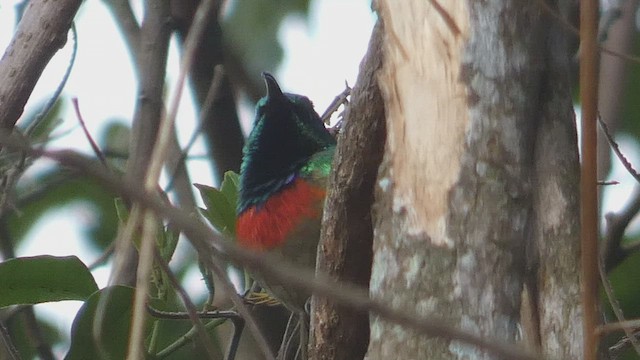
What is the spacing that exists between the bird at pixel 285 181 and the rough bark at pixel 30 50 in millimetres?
647

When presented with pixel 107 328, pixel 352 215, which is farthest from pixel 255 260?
pixel 107 328

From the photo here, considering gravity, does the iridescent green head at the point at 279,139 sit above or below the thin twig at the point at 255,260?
above

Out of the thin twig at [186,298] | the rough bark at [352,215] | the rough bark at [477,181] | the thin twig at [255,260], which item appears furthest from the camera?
the rough bark at [352,215]

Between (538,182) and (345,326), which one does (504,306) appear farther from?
(345,326)

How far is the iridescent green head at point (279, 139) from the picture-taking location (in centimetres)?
299

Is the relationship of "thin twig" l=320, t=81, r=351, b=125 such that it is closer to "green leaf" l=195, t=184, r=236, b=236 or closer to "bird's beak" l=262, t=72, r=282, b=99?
"bird's beak" l=262, t=72, r=282, b=99

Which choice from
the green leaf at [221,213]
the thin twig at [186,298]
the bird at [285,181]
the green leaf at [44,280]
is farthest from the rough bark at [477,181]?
the green leaf at [221,213]

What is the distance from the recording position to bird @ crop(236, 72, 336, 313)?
106 inches

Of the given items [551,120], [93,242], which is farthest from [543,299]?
[93,242]

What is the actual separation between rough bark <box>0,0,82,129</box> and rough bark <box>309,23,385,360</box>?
60 cm

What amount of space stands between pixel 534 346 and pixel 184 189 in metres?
1.59

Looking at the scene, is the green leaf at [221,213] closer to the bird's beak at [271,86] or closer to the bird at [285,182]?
the bird at [285,182]

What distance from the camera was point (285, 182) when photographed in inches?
114

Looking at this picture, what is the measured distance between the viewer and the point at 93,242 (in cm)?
351
